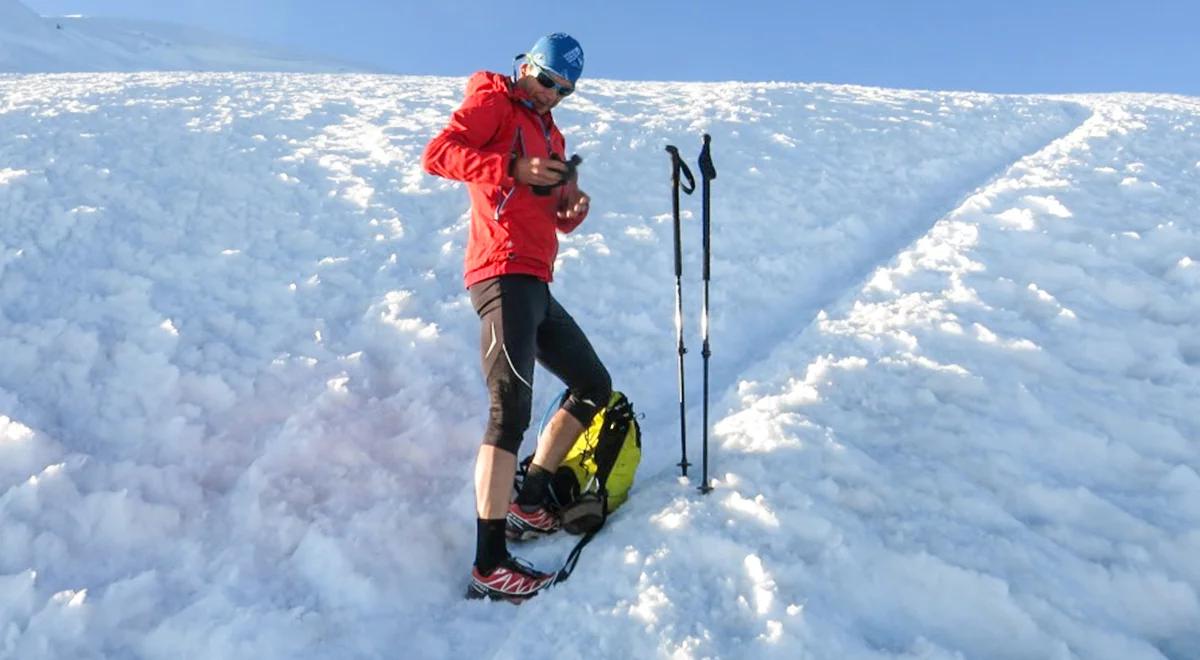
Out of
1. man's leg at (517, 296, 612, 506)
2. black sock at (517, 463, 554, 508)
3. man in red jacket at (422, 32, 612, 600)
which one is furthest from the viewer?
black sock at (517, 463, 554, 508)

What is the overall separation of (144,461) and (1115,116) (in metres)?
16.7

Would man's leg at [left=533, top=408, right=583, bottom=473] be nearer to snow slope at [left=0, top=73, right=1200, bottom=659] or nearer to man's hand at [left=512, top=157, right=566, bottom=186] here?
snow slope at [left=0, top=73, right=1200, bottom=659]

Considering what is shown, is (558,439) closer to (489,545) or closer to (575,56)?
(489,545)

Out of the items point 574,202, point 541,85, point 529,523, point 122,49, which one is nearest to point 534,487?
point 529,523

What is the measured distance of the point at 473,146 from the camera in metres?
3.90

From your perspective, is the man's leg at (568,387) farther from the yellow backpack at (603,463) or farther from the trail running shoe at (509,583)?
the trail running shoe at (509,583)

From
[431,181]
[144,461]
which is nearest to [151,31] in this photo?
[431,181]

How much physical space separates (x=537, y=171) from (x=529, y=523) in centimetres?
205

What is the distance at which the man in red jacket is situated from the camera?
12.5 ft

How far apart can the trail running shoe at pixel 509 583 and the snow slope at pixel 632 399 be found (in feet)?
0.28

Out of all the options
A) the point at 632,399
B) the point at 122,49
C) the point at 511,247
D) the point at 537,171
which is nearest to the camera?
the point at 537,171

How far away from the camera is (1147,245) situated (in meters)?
7.52

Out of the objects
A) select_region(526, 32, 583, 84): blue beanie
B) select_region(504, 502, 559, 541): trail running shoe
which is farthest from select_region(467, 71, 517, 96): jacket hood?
select_region(504, 502, 559, 541): trail running shoe

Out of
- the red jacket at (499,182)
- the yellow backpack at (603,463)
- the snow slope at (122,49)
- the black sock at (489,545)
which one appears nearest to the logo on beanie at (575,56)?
the red jacket at (499,182)
